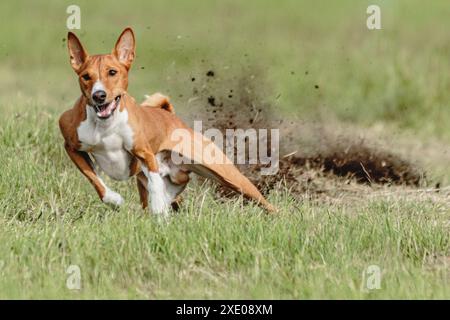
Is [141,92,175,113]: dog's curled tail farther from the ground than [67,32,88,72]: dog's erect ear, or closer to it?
closer to it

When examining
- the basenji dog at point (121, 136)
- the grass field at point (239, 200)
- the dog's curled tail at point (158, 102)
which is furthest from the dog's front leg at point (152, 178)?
the dog's curled tail at point (158, 102)

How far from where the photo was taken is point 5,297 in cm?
718

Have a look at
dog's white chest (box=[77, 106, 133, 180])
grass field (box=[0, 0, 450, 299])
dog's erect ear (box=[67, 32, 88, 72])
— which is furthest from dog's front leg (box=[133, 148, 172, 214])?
dog's erect ear (box=[67, 32, 88, 72])

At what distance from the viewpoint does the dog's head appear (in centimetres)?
835

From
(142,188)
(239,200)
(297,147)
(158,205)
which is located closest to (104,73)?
(158,205)

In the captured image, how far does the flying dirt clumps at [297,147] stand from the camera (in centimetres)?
1097

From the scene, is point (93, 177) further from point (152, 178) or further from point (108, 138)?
point (152, 178)

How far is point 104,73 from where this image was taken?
8.40m

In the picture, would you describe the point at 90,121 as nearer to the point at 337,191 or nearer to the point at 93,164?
the point at 93,164

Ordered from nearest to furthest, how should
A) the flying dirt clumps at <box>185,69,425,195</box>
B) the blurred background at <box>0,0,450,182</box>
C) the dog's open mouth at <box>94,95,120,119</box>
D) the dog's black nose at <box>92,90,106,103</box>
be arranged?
the dog's black nose at <box>92,90,106,103</box>
the dog's open mouth at <box>94,95,120,119</box>
the flying dirt clumps at <box>185,69,425,195</box>
the blurred background at <box>0,0,450,182</box>

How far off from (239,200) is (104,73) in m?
1.46

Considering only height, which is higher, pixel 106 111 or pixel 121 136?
pixel 106 111

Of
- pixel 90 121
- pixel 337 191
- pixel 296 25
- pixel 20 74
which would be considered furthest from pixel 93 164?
pixel 296 25

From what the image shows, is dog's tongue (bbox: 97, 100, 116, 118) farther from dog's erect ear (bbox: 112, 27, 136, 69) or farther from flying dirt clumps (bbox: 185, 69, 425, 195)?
flying dirt clumps (bbox: 185, 69, 425, 195)
